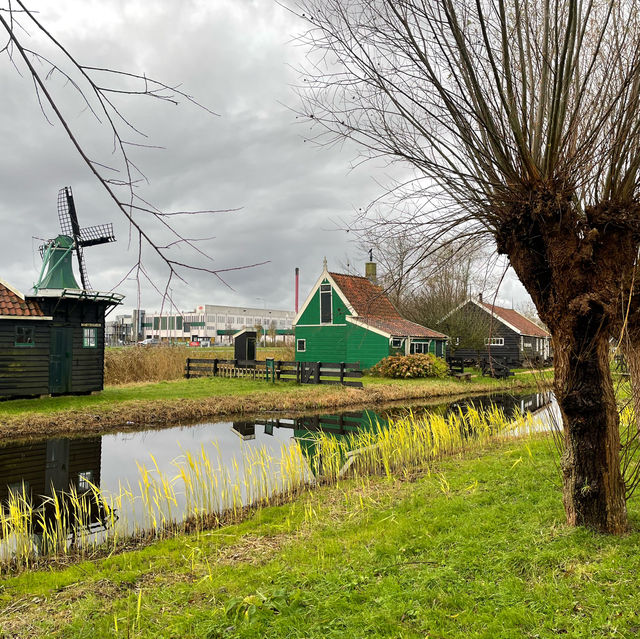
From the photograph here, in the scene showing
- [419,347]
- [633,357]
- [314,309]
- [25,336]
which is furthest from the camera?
[314,309]

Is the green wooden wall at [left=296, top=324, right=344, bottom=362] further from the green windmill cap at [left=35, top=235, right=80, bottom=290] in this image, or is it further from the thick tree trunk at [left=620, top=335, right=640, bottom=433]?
the thick tree trunk at [left=620, top=335, right=640, bottom=433]

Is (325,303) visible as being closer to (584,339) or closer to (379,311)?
(379,311)

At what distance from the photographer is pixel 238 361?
82.1 feet

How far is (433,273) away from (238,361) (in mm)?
20875

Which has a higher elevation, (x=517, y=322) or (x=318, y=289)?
(x=318, y=289)

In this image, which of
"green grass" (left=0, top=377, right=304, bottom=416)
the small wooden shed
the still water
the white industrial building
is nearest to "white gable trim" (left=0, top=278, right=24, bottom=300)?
the small wooden shed

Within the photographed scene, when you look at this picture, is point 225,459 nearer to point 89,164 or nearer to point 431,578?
point 431,578

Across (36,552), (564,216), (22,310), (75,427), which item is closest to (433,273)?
(564,216)

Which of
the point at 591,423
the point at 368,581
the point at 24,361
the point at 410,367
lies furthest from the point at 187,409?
the point at 591,423

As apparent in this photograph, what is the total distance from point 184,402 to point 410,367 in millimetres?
12998

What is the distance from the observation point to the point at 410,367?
25.8 meters

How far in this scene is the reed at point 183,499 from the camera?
551 cm

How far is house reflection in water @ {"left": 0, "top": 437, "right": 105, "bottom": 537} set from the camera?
280 inches

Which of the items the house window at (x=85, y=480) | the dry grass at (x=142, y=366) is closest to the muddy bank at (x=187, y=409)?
the house window at (x=85, y=480)
